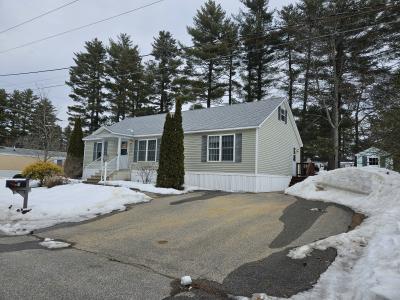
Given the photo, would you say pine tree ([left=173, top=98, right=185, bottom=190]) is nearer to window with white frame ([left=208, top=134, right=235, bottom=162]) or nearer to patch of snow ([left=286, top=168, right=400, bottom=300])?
window with white frame ([left=208, top=134, right=235, bottom=162])

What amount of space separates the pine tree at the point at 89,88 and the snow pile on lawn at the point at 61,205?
28315mm

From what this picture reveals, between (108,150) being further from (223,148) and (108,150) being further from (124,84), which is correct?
(124,84)

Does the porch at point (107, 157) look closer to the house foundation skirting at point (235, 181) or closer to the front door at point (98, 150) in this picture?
the front door at point (98, 150)

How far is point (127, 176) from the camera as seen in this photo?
905 inches

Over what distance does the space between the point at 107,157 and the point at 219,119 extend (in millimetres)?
8714

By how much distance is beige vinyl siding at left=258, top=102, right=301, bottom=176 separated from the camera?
1861 centimetres

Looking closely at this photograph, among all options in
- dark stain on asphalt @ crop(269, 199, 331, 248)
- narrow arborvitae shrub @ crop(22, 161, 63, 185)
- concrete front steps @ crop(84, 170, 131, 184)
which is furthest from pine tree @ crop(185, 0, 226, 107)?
dark stain on asphalt @ crop(269, 199, 331, 248)

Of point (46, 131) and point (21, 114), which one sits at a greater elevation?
point (21, 114)

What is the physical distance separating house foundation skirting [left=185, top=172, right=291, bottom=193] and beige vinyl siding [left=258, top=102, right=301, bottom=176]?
51 centimetres

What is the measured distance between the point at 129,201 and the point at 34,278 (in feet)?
25.5

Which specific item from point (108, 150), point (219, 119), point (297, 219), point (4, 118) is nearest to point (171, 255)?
point (297, 219)

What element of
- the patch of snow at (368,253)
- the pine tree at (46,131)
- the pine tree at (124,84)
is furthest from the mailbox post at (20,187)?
the pine tree at (124,84)

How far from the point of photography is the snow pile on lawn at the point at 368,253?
166 inches

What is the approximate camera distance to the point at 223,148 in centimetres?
1933
